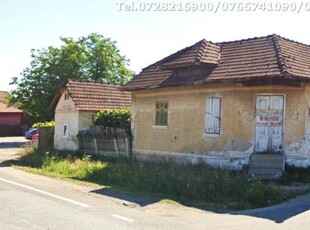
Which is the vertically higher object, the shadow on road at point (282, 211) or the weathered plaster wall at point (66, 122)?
the weathered plaster wall at point (66, 122)

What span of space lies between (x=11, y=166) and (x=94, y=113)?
20.1ft

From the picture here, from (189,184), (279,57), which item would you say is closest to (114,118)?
(279,57)

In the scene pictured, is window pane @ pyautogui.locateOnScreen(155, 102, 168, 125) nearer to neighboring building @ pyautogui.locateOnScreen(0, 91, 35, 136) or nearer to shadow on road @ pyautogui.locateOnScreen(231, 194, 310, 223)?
shadow on road @ pyautogui.locateOnScreen(231, 194, 310, 223)

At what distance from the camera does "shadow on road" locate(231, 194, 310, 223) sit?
8.86 m

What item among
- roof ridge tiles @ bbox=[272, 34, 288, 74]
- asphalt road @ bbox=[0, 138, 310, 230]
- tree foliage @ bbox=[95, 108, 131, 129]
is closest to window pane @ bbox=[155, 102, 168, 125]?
tree foliage @ bbox=[95, 108, 131, 129]

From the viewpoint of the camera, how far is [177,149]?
17516 millimetres

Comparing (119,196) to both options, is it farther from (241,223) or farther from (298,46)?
(298,46)

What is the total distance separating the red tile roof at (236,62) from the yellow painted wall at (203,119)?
1.48ft

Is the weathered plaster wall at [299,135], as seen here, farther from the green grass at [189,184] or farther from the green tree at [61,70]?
the green tree at [61,70]

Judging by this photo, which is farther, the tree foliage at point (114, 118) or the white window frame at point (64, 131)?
the white window frame at point (64, 131)

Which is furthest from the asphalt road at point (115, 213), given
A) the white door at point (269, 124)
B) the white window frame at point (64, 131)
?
the white window frame at point (64, 131)

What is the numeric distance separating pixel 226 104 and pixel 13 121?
144 feet

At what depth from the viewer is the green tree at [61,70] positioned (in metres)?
37.5

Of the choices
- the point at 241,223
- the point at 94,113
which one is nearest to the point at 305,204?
the point at 241,223
